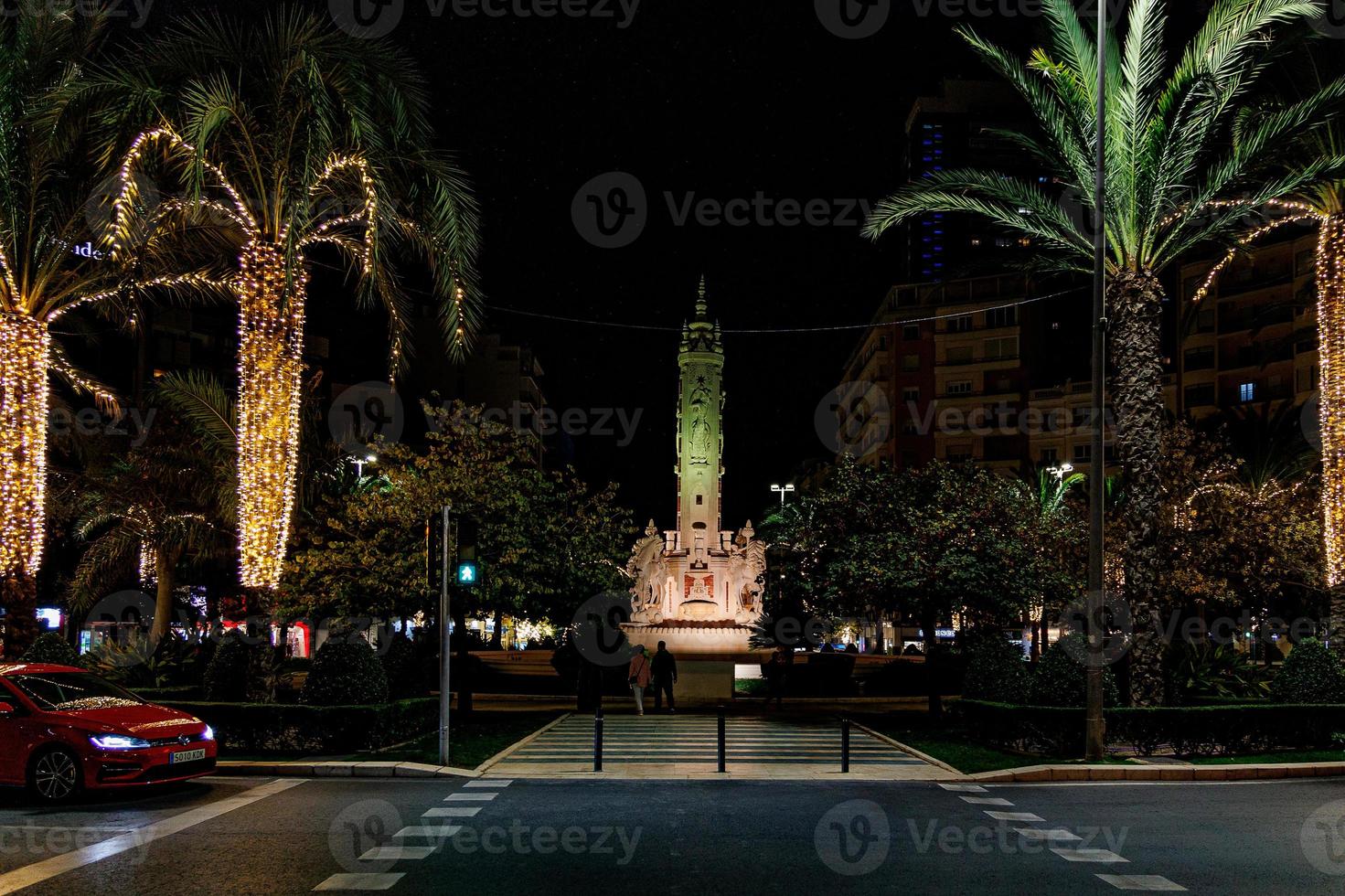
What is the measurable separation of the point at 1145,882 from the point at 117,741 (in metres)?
10.6

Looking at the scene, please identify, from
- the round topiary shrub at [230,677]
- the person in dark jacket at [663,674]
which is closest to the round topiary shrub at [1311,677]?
the person in dark jacket at [663,674]

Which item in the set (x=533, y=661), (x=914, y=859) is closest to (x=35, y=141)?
(x=914, y=859)

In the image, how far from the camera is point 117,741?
1318cm

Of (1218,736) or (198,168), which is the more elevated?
(198,168)

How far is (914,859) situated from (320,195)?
46.9ft

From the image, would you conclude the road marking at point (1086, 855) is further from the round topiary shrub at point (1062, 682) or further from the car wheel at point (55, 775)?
the car wheel at point (55, 775)

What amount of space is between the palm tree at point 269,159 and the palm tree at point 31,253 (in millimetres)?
1167

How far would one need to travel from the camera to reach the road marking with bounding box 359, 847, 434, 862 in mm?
10062

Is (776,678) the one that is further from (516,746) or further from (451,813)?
(451,813)

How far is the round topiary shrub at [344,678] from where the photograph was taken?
18.1 metres

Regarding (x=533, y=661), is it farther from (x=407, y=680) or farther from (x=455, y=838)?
(x=455, y=838)

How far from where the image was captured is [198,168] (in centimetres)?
1630

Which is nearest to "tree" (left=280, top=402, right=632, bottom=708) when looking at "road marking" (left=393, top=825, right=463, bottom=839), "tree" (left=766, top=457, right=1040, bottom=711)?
"tree" (left=766, top=457, right=1040, bottom=711)

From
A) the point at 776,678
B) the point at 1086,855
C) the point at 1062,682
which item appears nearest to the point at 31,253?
the point at 1086,855
